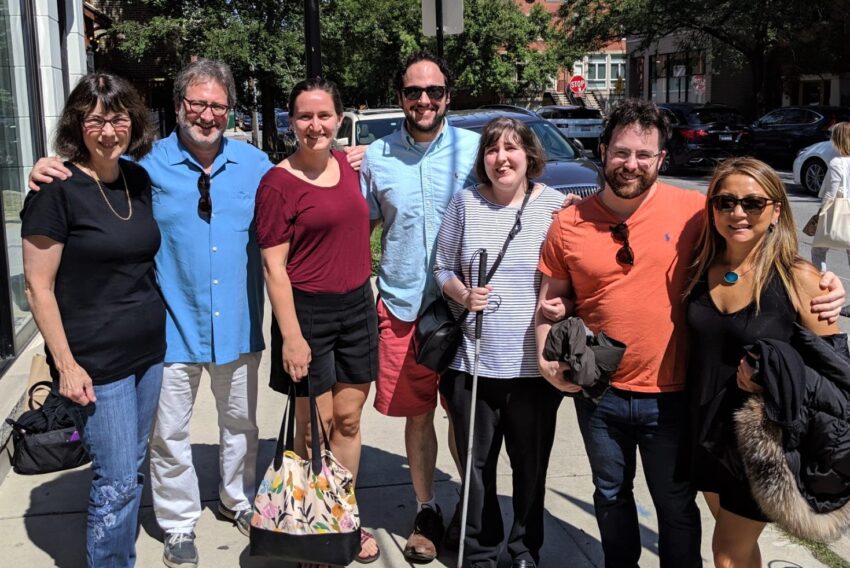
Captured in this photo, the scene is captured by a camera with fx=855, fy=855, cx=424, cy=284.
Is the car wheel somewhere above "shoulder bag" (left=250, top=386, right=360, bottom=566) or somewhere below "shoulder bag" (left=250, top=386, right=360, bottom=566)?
above

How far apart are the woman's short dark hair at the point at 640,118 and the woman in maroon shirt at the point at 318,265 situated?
3.63 ft

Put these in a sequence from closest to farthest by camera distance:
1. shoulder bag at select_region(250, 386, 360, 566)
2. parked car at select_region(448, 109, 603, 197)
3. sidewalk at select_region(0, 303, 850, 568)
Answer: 1. shoulder bag at select_region(250, 386, 360, 566)
2. sidewalk at select_region(0, 303, 850, 568)
3. parked car at select_region(448, 109, 603, 197)

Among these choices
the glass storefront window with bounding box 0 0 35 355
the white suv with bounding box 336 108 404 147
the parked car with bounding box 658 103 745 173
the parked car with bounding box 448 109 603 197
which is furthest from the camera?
the parked car with bounding box 658 103 745 173

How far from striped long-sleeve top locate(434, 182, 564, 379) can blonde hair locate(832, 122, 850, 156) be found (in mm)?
5737

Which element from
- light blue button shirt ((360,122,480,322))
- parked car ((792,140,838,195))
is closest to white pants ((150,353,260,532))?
light blue button shirt ((360,122,480,322))

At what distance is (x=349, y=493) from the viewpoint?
11.0 ft

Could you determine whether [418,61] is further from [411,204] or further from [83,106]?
[83,106]

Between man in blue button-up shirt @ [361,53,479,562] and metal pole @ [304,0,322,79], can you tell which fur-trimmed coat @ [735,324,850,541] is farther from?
metal pole @ [304,0,322,79]

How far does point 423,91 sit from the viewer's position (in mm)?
3660

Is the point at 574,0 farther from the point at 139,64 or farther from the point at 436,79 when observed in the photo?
the point at 436,79

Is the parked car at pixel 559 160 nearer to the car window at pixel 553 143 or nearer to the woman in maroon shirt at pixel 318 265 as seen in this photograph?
the car window at pixel 553 143

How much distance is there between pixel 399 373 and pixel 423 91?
1.22m

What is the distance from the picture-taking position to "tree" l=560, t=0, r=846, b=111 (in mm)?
25219

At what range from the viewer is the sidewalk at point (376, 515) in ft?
12.6
